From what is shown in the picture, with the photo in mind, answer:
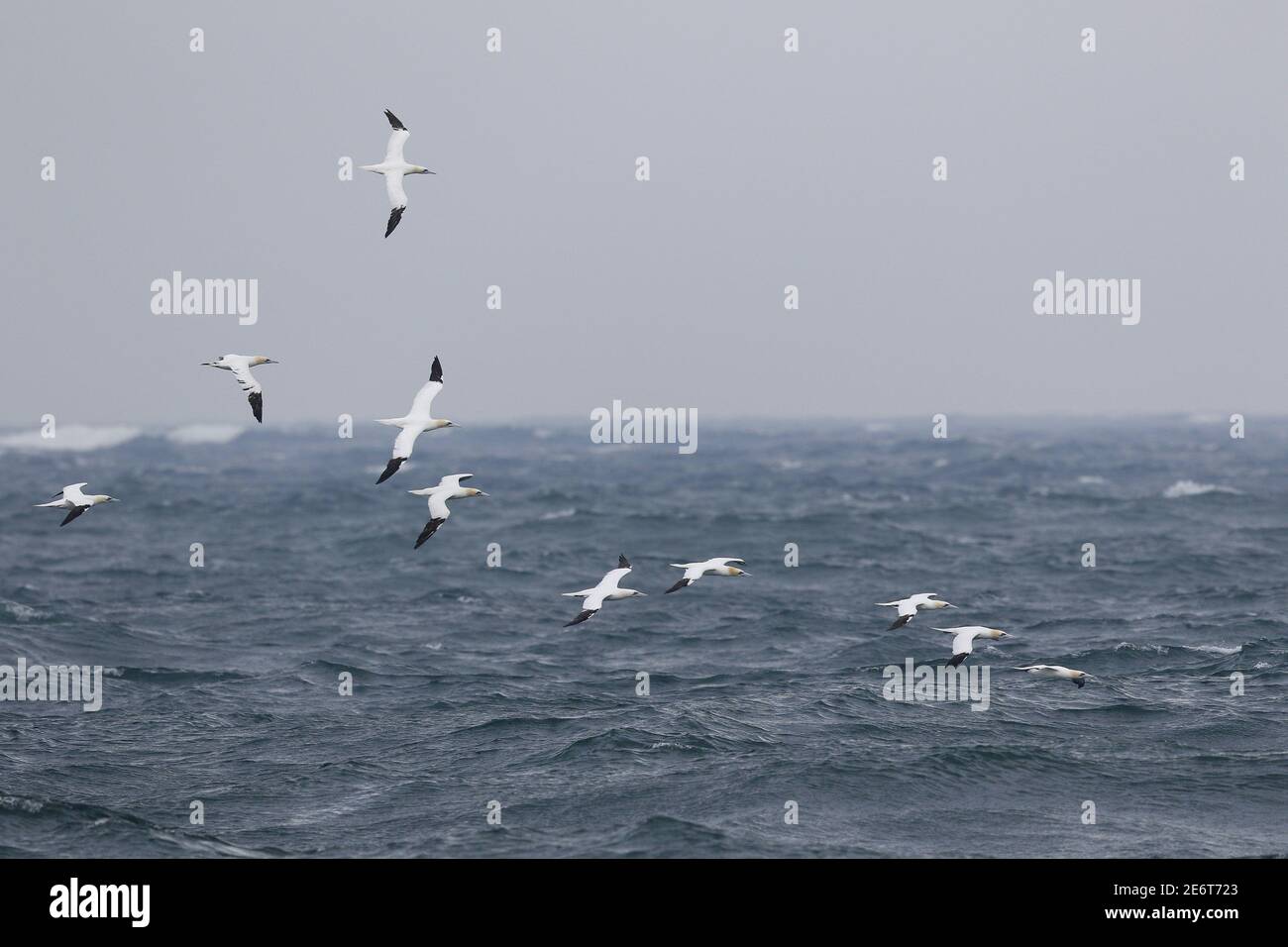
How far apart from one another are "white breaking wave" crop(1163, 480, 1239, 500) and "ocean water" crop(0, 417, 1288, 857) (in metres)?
4.37

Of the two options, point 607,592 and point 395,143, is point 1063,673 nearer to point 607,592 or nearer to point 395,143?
point 607,592

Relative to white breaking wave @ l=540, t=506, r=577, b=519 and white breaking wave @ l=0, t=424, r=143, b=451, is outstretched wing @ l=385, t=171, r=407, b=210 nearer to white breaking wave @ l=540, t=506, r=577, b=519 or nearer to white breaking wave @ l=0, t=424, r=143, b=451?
white breaking wave @ l=540, t=506, r=577, b=519

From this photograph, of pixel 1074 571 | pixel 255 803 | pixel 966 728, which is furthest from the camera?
pixel 1074 571

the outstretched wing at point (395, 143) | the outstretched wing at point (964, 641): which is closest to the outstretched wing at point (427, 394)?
the outstretched wing at point (395, 143)

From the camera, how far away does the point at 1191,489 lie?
8031 cm

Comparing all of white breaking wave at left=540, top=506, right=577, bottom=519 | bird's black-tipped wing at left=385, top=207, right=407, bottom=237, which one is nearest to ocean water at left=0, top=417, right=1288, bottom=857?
white breaking wave at left=540, top=506, right=577, bottom=519

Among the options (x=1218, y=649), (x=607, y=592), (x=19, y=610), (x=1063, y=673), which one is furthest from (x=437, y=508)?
(x=19, y=610)

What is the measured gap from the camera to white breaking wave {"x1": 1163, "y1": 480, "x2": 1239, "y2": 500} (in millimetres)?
77875

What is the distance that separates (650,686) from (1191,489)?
183ft

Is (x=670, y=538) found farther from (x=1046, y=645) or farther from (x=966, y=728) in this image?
(x=966, y=728)

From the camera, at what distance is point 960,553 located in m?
56.5

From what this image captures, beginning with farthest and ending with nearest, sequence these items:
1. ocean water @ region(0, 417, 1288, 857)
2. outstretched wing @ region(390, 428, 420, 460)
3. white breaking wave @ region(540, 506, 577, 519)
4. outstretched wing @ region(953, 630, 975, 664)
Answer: white breaking wave @ region(540, 506, 577, 519), outstretched wing @ region(953, 630, 975, 664), outstretched wing @ region(390, 428, 420, 460), ocean water @ region(0, 417, 1288, 857)
